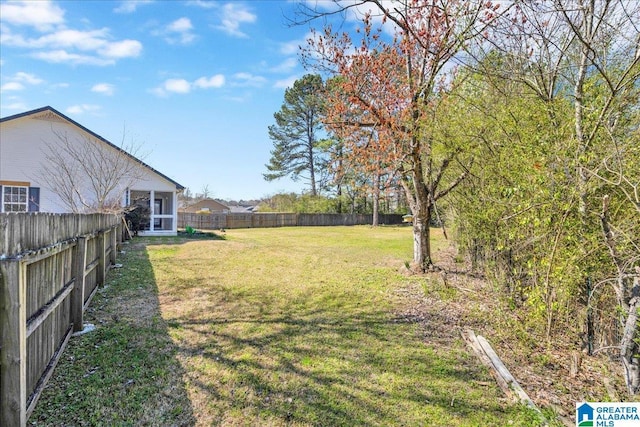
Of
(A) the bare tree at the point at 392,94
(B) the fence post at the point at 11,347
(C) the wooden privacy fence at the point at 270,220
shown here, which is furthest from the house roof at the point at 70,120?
(B) the fence post at the point at 11,347

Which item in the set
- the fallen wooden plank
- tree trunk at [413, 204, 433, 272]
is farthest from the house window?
the fallen wooden plank

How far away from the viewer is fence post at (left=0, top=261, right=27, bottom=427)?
2018mm

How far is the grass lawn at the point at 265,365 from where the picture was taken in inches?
105

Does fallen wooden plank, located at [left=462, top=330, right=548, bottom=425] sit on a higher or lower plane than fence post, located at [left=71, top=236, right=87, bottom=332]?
lower

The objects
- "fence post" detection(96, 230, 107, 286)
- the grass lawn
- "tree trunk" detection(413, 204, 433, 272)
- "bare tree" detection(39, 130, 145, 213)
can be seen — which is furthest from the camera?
"bare tree" detection(39, 130, 145, 213)

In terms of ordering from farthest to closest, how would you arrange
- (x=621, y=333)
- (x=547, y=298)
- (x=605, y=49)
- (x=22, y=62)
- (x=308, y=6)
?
(x=22, y=62), (x=308, y=6), (x=547, y=298), (x=605, y=49), (x=621, y=333)

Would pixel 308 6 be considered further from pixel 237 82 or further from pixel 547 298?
pixel 237 82

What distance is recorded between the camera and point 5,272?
6.61 feet

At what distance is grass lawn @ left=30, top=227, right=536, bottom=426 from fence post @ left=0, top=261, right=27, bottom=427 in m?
0.52

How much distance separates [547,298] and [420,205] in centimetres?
432

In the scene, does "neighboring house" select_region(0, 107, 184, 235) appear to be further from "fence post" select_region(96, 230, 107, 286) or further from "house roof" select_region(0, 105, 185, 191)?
"fence post" select_region(96, 230, 107, 286)

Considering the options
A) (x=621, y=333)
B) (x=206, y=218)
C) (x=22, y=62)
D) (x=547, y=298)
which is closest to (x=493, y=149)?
(x=547, y=298)

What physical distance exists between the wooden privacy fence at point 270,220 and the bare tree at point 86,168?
34.1 feet

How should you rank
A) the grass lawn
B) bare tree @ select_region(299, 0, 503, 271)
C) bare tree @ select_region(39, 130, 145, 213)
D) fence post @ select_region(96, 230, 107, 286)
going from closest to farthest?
the grass lawn, fence post @ select_region(96, 230, 107, 286), bare tree @ select_region(299, 0, 503, 271), bare tree @ select_region(39, 130, 145, 213)
